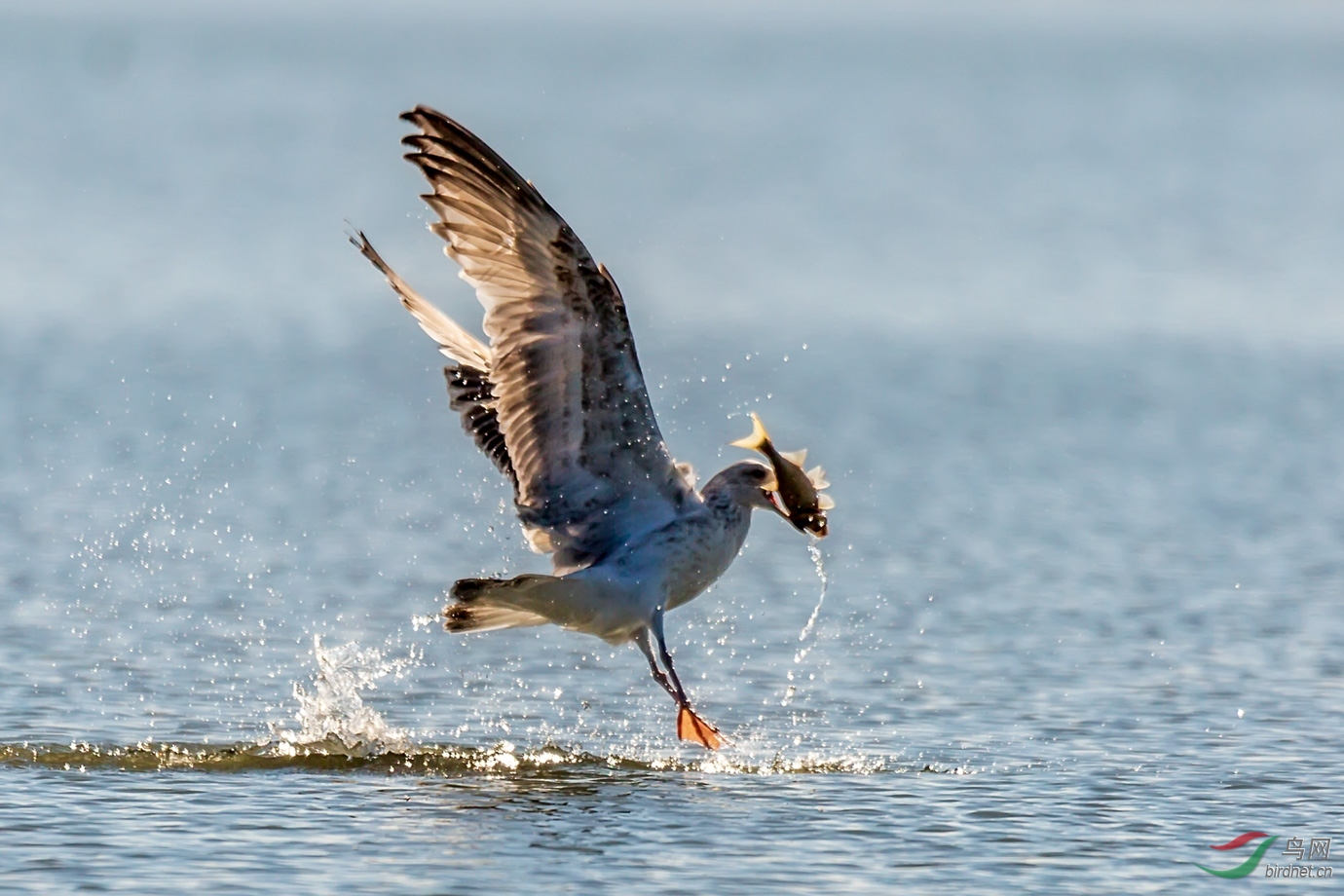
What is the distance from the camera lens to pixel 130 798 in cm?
896

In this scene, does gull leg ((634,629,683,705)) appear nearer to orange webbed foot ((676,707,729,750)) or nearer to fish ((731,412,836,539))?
orange webbed foot ((676,707,729,750))

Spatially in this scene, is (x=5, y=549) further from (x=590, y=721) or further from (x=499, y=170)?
(x=499, y=170)

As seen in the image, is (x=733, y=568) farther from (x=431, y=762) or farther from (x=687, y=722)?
(x=431, y=762)

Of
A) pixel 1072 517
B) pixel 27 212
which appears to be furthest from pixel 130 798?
pixel 27 212

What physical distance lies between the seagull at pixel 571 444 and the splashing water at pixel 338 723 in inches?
30.2

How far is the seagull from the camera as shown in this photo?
9422 mm

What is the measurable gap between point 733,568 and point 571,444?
4.73 meters

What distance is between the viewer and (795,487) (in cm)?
1005

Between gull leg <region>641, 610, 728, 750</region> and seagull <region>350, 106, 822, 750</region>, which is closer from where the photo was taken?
seagull <region>350, 106, 822, 750</region>

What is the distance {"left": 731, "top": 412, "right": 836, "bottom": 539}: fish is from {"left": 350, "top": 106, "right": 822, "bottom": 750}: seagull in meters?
0.06

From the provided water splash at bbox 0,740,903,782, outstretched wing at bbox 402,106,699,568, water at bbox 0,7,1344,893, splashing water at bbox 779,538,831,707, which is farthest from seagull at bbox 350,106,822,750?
splashing water at bbox 779,538,831,707

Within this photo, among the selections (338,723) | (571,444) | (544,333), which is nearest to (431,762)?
(338,723)

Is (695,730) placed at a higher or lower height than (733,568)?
lower

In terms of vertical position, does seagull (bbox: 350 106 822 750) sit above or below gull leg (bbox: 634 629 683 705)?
above
